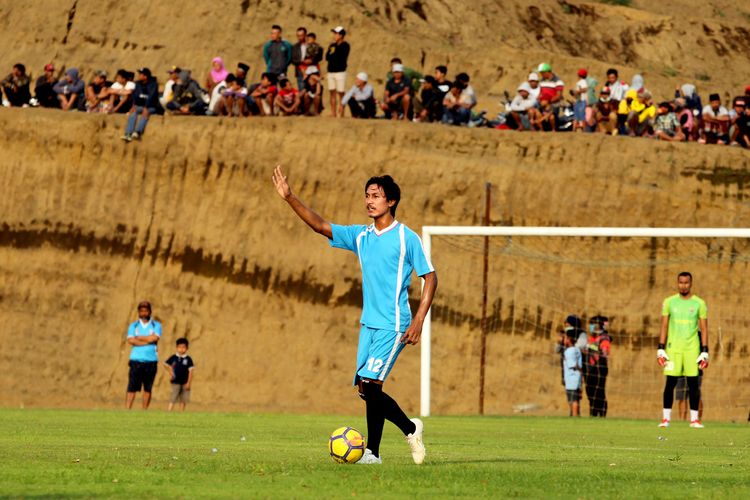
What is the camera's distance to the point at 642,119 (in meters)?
34.9

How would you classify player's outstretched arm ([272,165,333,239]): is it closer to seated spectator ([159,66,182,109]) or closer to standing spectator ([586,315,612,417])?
standing spectator ([586,315,612,417])

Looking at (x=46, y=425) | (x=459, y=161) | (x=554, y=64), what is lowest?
(x=46, y=425)

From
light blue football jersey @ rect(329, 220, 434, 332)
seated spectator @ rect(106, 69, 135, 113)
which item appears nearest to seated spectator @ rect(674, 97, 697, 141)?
seated spectator @ rect(106, 69, 135, 113)

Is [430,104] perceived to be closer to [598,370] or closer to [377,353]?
[598,370]

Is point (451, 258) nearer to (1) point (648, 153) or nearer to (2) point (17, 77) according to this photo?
(1) point (648, 153)

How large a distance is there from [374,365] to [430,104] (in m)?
24.5

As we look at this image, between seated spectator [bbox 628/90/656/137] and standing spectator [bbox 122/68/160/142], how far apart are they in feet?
37.2

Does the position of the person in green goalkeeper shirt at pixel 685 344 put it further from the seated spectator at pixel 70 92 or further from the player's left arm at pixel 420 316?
the seated spectator at pixel 70 92

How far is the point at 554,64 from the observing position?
4381 centimetres

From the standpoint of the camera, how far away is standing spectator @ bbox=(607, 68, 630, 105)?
1313 inches

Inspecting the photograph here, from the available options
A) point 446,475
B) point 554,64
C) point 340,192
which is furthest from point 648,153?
point 446,475

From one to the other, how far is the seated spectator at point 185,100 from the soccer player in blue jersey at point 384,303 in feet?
84.4

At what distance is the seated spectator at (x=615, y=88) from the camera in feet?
109

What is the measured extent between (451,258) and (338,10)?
43.6 ft
